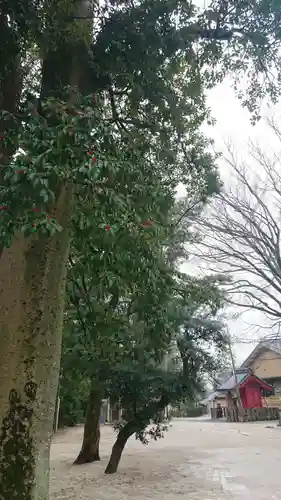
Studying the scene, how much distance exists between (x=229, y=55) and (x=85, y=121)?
12.2ft

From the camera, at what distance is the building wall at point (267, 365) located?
28.0 metres

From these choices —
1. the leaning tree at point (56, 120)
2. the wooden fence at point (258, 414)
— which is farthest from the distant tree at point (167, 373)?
the wooden fence at point (258, 414)

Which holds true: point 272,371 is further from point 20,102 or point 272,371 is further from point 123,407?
point 20,102

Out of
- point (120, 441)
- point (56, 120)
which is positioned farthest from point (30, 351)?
point (120, 441)

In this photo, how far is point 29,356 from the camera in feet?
9.18

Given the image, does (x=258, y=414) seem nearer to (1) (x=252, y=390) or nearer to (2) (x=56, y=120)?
(1) (x=252, y=390)

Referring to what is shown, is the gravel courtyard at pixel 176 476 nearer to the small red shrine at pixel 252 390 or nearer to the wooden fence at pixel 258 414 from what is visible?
the wooden fence at pixel 258 414

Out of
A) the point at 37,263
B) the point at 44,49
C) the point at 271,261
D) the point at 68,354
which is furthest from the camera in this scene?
the point at 271,261

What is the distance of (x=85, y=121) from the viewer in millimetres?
2594

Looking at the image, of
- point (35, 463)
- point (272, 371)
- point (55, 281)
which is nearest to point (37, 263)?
point (55, 281)

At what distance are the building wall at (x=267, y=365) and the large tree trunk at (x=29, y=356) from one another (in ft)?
90.1

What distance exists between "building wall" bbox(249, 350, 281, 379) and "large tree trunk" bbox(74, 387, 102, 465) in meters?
21.4

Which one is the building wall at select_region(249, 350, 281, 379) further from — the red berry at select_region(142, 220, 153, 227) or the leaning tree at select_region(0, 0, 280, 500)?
the red berry at select_region(142, 220, 153, 227)

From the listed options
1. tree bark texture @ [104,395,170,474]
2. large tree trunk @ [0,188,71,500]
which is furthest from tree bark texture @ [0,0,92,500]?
tree bark texture @ [104,395,170,474]
